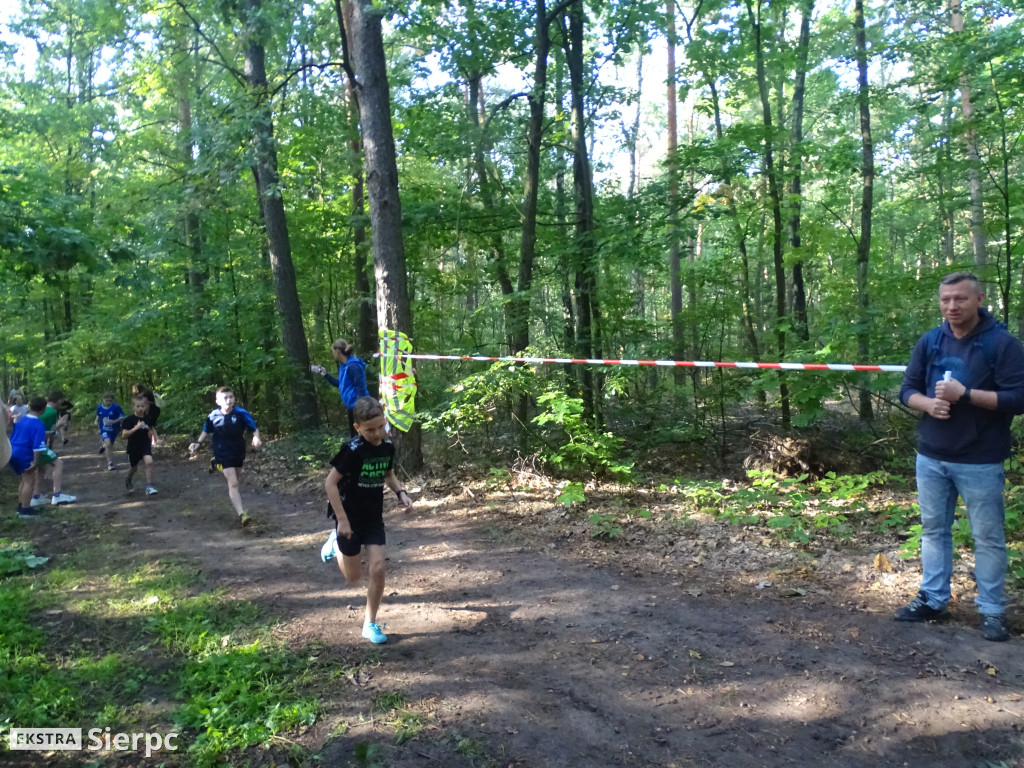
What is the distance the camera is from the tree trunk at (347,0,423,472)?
9.02m

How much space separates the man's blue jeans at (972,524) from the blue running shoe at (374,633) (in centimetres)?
375

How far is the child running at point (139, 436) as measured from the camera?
10008 millimetres

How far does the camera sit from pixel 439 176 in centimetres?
1753

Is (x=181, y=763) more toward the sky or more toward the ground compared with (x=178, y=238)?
more toward the ground

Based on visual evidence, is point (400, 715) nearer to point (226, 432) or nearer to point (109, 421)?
point (226, 432)

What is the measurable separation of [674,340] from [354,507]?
25.2ft

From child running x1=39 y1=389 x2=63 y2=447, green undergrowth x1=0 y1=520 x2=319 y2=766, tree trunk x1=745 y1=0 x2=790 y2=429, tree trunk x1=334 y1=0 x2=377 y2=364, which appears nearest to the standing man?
green undergrowth x1=0 y1=520 x2=319 y2=766

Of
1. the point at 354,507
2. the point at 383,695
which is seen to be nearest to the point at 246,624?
the point at 354,507

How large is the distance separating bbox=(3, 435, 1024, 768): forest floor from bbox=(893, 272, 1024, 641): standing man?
45cm

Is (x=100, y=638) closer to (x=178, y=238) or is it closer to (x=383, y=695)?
(x=383, y=695)

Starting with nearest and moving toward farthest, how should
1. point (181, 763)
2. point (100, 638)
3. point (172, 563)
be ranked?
point (181, 763) → point (100, 638) → point (172, 563)

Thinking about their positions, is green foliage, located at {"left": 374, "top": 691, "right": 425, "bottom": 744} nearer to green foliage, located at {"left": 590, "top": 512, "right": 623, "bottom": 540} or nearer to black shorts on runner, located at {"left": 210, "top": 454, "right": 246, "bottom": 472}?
green foliage, located at {"left": 590, "top": 512, "right": 623, "bottom": 540}

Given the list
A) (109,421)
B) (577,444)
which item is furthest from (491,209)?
(109,421)

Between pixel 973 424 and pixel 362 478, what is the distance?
3.99 metres
